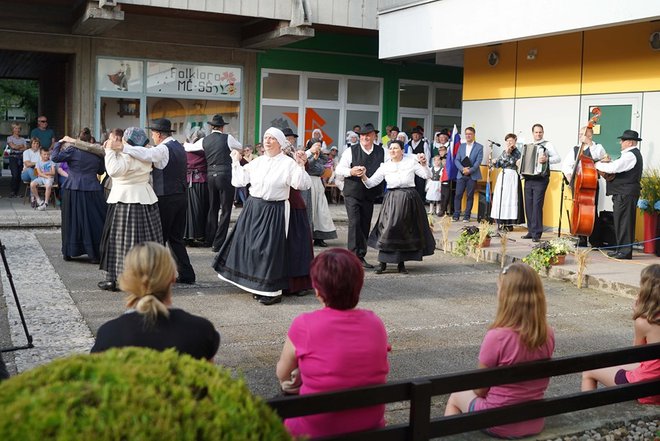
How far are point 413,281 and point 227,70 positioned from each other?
11.0m

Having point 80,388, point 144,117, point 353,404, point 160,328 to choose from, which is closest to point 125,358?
point 80,388

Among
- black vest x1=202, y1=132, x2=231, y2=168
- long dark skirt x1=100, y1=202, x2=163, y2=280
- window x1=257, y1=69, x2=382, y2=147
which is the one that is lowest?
long dark skirt x1=100, y1=202, x2=163, y2=280

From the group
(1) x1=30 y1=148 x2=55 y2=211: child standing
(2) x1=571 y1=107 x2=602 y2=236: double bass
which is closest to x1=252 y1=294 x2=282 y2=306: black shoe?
(2) x1=571 y1=107 x2=602 y2=236: double bass

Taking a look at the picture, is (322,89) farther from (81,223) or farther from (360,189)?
(81,223)

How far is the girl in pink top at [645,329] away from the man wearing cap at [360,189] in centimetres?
558

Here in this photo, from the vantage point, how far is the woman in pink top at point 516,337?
403cm

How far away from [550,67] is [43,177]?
9.52 m

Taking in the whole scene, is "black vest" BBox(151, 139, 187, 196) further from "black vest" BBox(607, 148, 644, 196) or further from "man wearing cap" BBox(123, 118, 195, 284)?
"black vest" BBox(607, 148, 644, 196)

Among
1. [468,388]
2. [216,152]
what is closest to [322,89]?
[216,152]

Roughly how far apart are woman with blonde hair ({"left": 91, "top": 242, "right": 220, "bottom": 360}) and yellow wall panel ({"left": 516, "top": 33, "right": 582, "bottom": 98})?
450 inches

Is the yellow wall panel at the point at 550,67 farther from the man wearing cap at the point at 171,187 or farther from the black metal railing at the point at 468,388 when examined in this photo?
the black metal railing at the point at 468,388

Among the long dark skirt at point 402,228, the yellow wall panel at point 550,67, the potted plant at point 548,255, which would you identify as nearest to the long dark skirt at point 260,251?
the long dark skirt at point 402,228

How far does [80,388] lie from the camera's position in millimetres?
2254

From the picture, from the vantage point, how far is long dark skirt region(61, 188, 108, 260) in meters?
9.95
